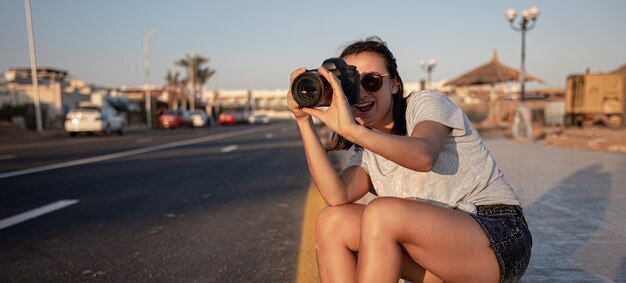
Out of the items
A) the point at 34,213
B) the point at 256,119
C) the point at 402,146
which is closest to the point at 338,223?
the point at 402,146

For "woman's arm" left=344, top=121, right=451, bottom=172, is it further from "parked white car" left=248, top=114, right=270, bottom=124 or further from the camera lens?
"parked white car" left=248, top=114, right=270, bottom=124

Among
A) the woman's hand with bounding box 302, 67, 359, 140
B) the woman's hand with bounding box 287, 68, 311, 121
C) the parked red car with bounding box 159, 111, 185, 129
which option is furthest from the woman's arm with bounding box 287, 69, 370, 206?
the parked red car with bounding box 159, 111, 185, 129

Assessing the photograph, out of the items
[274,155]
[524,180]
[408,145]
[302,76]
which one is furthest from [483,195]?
[274,155]

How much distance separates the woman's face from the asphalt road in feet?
3.80

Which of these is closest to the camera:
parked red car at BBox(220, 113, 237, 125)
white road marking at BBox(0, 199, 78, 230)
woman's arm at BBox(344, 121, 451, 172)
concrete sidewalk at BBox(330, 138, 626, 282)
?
woman's arm at BBox(344, 121, 451, 172)

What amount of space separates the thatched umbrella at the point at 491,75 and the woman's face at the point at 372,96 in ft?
67.5

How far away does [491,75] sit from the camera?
21.3m

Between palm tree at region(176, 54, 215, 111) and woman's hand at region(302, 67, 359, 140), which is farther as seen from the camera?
palm tree at region(176, 54, 215, 111)

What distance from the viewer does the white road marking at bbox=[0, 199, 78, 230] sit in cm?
409

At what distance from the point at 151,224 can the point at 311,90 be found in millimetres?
2866

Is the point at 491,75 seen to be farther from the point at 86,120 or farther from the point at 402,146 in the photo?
the point at 402,146

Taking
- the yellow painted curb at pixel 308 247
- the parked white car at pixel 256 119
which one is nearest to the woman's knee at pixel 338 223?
the yellow painted curb at pixel 308 247

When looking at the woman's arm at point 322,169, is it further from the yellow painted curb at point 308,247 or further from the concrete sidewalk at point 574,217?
the concrete sidewalk at point 574,217

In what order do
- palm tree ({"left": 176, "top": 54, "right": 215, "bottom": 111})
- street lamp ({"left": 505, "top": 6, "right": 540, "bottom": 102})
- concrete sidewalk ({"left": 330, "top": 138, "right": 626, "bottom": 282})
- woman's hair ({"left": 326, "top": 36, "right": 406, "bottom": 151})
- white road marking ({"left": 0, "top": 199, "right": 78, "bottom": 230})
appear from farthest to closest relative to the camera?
palm tree ({"left": 176, "top": 54, "right": 215, "bottom": 111}) < street lamp ({"left": 505, "top": 6, "right": 540, "bottom": 102}) < white road marking ({"left": 0, "top": 199, "right": 78, "bottom": 230}) < concrete sidewalk ({"left": 330, "top": 138, "right": 626, "bottom": 282}) < woman's hair ({"left": 326, "top": 36, "right": 406, "bottom": 151})
